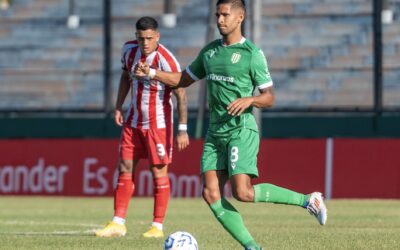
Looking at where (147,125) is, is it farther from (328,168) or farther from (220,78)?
(328,168)

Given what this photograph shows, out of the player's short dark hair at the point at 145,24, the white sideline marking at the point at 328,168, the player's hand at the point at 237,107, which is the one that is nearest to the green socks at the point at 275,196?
the player's hand at the point at 237,107

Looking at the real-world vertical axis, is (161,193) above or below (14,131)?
above

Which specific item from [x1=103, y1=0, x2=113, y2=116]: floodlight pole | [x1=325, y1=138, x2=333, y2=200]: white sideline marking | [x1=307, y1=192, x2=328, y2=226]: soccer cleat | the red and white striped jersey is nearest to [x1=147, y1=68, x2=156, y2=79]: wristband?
[x1=307, y1=192, x2=328, y2=226]: soccer cleat

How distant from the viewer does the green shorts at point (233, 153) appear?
32.4 feet

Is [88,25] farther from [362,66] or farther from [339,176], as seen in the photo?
[339,176]

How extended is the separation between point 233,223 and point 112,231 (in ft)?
9.54

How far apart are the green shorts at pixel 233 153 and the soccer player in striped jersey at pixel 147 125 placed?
8.38ft

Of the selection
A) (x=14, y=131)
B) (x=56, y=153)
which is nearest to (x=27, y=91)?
(x=14, y=131)

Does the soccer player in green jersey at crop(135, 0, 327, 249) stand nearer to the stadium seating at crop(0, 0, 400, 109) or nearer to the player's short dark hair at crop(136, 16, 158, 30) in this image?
the player's short dark hair at crop(136, 16, 158, 30)

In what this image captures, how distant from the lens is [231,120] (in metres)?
10.0

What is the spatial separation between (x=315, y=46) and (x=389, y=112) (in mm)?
5360

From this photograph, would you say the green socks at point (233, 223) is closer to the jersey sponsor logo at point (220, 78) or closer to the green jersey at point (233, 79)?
the green jersey at point (233, 79)

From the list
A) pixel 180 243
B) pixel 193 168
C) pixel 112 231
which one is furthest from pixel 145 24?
pixel 193 168

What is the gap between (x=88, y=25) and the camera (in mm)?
32094
